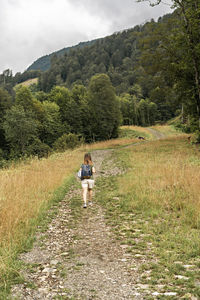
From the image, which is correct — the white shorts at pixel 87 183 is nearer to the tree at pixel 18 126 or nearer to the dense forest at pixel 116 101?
the dense forest at pixel 116 101

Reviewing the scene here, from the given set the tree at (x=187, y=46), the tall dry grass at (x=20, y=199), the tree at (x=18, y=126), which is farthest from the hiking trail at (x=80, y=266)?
the tree at (x=18, y=126)

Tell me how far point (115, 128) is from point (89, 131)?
564 centimetres

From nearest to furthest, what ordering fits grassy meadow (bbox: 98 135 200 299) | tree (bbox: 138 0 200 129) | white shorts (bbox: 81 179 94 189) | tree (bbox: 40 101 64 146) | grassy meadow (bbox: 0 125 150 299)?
grassy meadow (bbox: 98 135 200 299), grassy meadow (bbox: 0 125 150 299), white shorts (bbox: 81 179 94 189), tree (bbox: 138 0 200 129), tree (bbox: 40 101 64 146)

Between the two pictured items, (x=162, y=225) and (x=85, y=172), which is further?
(x=85, y=172)

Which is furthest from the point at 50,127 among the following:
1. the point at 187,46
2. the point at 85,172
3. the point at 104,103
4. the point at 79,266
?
the point at 79,266

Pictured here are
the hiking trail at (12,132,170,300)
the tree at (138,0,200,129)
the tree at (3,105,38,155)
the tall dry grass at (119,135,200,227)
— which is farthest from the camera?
the tree at (3,105,38,155)

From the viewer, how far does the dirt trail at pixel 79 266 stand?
332 centimetres

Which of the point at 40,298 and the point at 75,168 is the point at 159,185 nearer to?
the point at 40,298

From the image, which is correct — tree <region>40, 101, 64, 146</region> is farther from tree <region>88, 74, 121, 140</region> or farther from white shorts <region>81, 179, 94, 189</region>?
white shorts <region>81, 179, 94, 189</region>

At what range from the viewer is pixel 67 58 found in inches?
6796

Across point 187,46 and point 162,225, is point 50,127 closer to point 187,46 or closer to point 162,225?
point 187,46

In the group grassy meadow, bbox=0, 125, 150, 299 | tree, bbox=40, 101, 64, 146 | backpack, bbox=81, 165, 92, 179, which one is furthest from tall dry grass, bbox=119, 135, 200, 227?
tree, bbox=40, 101, 64, 146

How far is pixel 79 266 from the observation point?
4.14 m

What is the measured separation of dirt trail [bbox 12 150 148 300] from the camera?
10.9 feet
